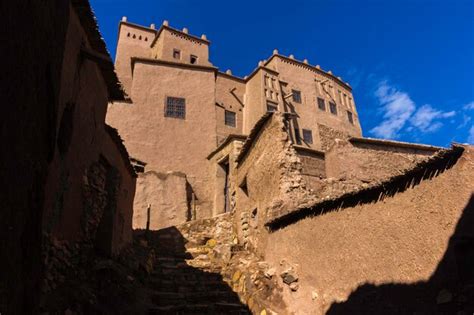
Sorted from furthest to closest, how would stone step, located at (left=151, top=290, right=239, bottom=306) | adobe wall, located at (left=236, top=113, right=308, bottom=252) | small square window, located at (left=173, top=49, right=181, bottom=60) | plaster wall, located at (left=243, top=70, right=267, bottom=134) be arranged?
1. small square window, located at (left=173, top=49, right=181, bottom=60)
2. plaster wall, located at (left=243, top=70, right=267, bottom=134)
3. adobe wall, located at (left=236, top=113, right=308, bottom=252)
4. stone step, located at (left=151, top=290, right=239, bottom=306)

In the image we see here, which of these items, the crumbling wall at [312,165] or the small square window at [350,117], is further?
the small square window at [350,117]

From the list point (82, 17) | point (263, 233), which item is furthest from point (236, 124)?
point (82, 17)

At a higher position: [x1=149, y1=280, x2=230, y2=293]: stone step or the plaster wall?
the plaster wall

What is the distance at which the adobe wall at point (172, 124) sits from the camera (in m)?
22.9

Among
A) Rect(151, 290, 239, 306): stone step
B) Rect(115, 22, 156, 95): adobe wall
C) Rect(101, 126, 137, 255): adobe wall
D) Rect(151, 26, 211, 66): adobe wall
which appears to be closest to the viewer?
Rect(151, 290, 239, 306): stone step

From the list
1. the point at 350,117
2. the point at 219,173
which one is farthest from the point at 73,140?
the point at 350,117

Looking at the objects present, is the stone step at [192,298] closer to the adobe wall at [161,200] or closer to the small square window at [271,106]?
the adobe wall at [161,200]

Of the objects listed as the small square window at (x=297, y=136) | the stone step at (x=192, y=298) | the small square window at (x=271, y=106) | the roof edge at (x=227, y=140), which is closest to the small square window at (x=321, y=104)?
the small square window at (x=297, y=136)

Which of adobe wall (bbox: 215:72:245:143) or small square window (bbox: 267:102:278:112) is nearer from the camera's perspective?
adobe wall (bbox: 215:72:245:143)

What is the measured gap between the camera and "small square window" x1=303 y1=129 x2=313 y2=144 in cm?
2991

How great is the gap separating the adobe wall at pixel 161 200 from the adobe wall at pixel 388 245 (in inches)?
459

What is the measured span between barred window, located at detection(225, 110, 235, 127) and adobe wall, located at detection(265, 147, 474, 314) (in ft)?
63.3

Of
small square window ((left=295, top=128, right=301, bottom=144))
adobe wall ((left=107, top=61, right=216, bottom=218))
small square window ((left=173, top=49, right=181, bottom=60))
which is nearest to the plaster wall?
adobe wall ((left=107, top=61, right=216, bottom=218))

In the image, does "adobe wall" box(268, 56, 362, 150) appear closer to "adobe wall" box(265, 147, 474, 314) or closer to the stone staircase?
the stone staircase
